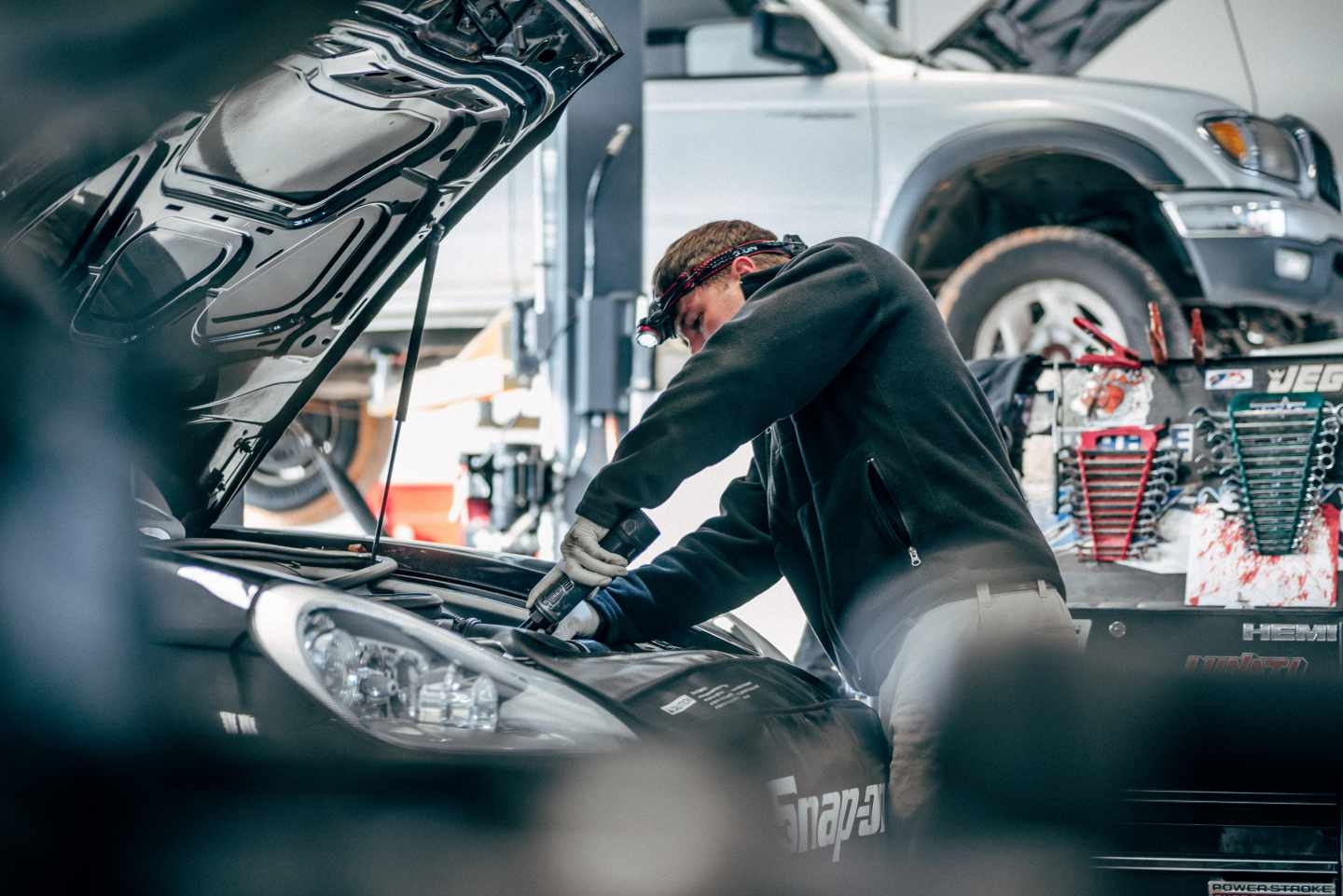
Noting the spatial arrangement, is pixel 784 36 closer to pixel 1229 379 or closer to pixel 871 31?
pixel 871 31

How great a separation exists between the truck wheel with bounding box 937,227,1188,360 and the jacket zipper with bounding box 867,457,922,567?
2.78 m

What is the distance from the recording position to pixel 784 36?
4875mm

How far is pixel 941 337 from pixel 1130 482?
5.85 feet

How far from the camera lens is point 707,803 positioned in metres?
1.59

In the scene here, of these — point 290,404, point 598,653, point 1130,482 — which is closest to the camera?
point 598,653

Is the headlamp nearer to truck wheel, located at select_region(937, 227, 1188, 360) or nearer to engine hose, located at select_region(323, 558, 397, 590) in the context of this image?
engine hose, located at select_region(323, 558, 397, 590)

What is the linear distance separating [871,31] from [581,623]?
3.67m

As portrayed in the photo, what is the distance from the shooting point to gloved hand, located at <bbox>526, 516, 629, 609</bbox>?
1.97m

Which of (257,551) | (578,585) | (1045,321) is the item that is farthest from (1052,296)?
(257,551)

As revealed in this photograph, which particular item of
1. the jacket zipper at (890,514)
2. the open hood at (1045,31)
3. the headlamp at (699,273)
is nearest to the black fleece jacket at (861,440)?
the jacket zipper at (890,514)

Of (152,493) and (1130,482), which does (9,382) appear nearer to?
(152,493)

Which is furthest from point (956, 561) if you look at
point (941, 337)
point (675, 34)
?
point (675, 34)

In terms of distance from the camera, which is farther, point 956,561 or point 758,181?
point 758,181

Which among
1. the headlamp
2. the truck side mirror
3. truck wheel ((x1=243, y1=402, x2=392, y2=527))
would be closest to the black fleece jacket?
the headlamp
